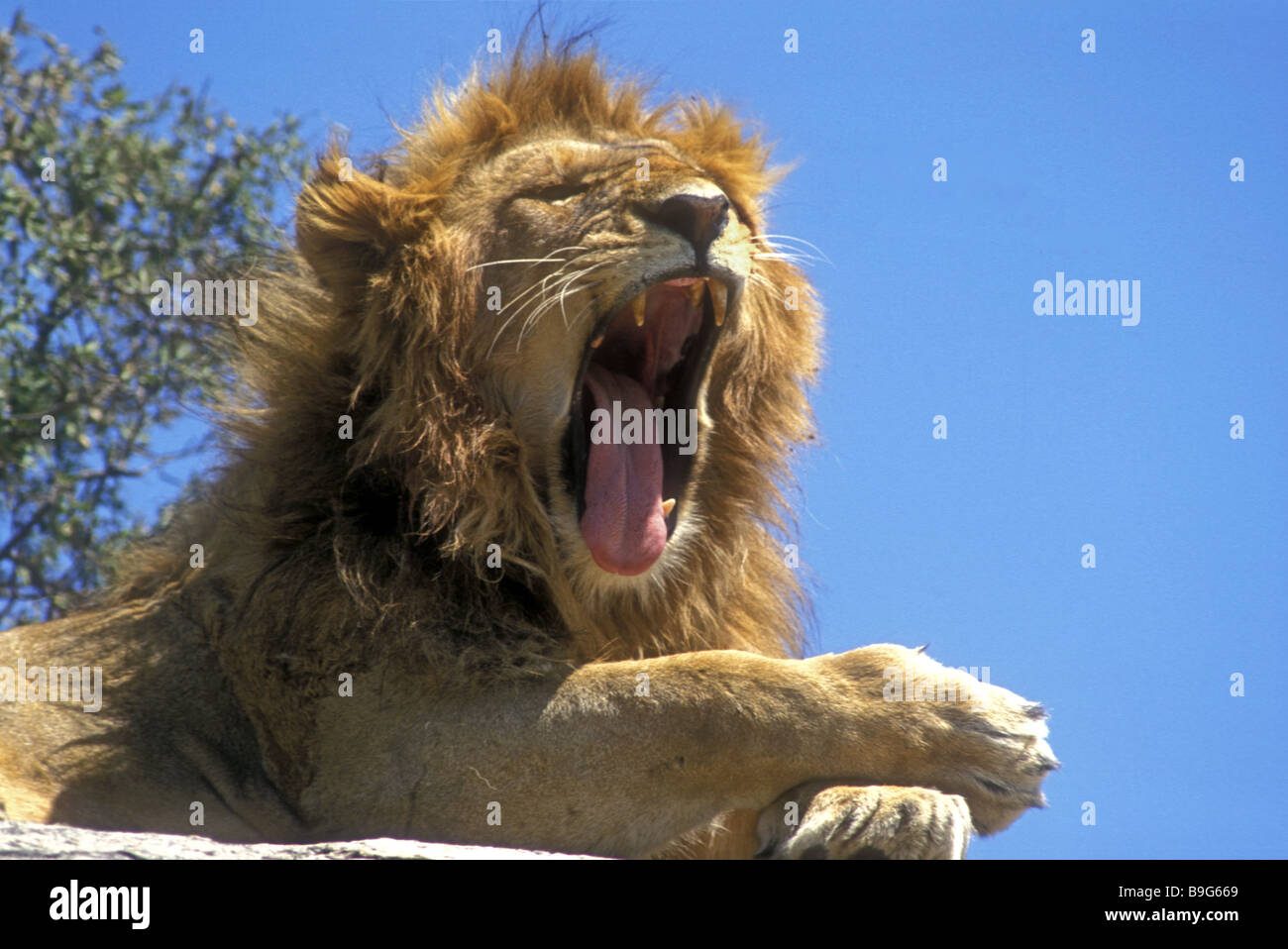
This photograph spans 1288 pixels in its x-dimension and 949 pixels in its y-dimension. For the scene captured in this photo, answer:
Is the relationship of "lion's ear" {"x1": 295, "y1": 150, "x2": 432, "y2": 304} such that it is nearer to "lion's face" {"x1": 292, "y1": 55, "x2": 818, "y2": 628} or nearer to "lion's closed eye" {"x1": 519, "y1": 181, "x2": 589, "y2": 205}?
"lion's face" {"x1": 292, "y1": 55, "x2": 818, "y2": 628}

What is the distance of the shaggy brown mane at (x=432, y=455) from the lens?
234 inches

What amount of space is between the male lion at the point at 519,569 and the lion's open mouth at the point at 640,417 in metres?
0.01

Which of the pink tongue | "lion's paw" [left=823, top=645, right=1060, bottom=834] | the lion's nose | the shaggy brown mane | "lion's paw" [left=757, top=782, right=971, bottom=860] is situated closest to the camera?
"lion's paw" [left=757, top=782, right=971, bottom=860]

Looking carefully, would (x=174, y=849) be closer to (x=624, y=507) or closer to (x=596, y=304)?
(x=624, y=507)

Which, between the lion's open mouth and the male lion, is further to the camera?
the lion's open mouth

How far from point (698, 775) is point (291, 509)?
1713mm

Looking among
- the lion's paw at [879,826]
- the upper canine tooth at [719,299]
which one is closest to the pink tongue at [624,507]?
the upper canine tooth at [719,299]

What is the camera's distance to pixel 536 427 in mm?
6332

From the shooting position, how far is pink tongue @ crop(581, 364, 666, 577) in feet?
20.7

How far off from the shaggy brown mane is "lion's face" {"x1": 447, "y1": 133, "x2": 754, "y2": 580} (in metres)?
0.08

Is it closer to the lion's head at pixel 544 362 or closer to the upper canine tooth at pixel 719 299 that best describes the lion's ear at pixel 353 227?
the lion's head at pixel 544 362

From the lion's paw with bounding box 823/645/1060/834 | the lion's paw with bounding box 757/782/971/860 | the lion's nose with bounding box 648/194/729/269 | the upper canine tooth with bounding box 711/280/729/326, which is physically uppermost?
the lion's nose with bounding box 648/194/729/269

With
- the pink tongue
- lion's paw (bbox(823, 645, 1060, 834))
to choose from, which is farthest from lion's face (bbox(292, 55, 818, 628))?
lion's paw (bbox(823, 645, 1060, 834))

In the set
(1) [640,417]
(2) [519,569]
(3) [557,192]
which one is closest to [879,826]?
(2) [519,569]
